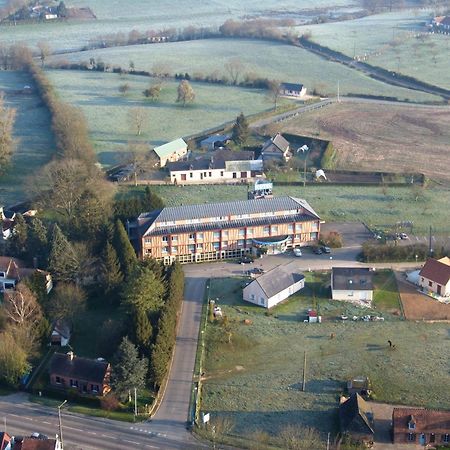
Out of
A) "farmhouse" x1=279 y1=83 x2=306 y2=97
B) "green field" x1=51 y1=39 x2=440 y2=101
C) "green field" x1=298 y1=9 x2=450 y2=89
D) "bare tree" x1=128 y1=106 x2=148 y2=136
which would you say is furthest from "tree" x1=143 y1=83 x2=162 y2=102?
"green field" x1=298 y1=9 x2=450 y2=89

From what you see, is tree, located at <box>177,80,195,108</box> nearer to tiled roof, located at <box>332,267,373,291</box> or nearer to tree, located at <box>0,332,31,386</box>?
tiled roof, located at <box>332,267,373,291</box>

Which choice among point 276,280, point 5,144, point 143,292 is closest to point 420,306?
point 276,280

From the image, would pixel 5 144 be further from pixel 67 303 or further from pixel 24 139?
pixel 67 303

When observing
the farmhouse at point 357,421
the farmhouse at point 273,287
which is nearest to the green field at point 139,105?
the farmhouse at point 273,287

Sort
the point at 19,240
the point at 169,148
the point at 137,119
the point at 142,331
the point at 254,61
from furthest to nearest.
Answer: the point at 254,61 < the point at 137,119 < the point at 169,148 < the point at 19,240 < the point at 142,331

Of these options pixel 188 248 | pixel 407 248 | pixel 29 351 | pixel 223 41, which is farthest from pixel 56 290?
pixel 223 41

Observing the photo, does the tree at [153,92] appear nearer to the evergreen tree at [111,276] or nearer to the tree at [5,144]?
the tree at [5,144]
